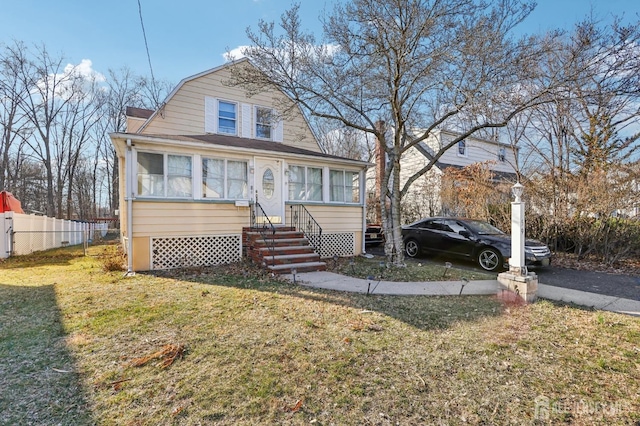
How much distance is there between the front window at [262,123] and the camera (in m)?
12.2

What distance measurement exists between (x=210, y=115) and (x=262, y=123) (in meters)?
1.93

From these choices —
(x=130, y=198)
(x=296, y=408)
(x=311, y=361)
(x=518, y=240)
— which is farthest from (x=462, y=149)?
(x=296, y=408)

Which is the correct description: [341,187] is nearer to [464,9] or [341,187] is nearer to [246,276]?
[246,276]

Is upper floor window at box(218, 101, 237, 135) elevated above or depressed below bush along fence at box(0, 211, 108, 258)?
above

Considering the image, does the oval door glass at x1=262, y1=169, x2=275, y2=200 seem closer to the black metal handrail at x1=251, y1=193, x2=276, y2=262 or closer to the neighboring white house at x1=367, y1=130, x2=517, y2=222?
the black metal handrail at x1=251, y1=193, x2=276, y2=262

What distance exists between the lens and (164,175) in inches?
319

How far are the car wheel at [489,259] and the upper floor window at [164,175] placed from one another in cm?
824

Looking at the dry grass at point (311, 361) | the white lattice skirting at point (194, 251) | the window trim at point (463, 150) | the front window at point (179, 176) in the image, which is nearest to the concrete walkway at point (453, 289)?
the dry grass at point (311, 361)

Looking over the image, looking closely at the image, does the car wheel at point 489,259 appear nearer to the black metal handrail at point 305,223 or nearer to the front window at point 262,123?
the black metal handrail at point 305,223

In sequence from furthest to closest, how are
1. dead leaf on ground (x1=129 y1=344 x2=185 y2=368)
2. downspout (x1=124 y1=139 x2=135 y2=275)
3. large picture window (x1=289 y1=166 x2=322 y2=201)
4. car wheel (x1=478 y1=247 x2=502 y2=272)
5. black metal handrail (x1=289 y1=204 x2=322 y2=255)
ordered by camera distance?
large picture window (x1=289 y1=166 x2=322 y2=201) → black metal handrail (x1=289 y1=204 x2=322 y2=255) → car wheel (x1=478 y1=247 x2=502 y2=272) → downspout (x1=124 y1=139 x2=135 y2=275) → dead leaf on ground (x1=129 y1=344 x2=185 y2=368)

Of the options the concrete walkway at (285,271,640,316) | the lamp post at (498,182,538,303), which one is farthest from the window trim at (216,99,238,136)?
the lamp post at (498,182,538,303)

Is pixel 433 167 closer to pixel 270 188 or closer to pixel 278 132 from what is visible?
pixel 278 132

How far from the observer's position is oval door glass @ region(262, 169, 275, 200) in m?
9.55

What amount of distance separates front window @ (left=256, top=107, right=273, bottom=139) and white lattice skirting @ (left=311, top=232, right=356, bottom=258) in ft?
16.0
